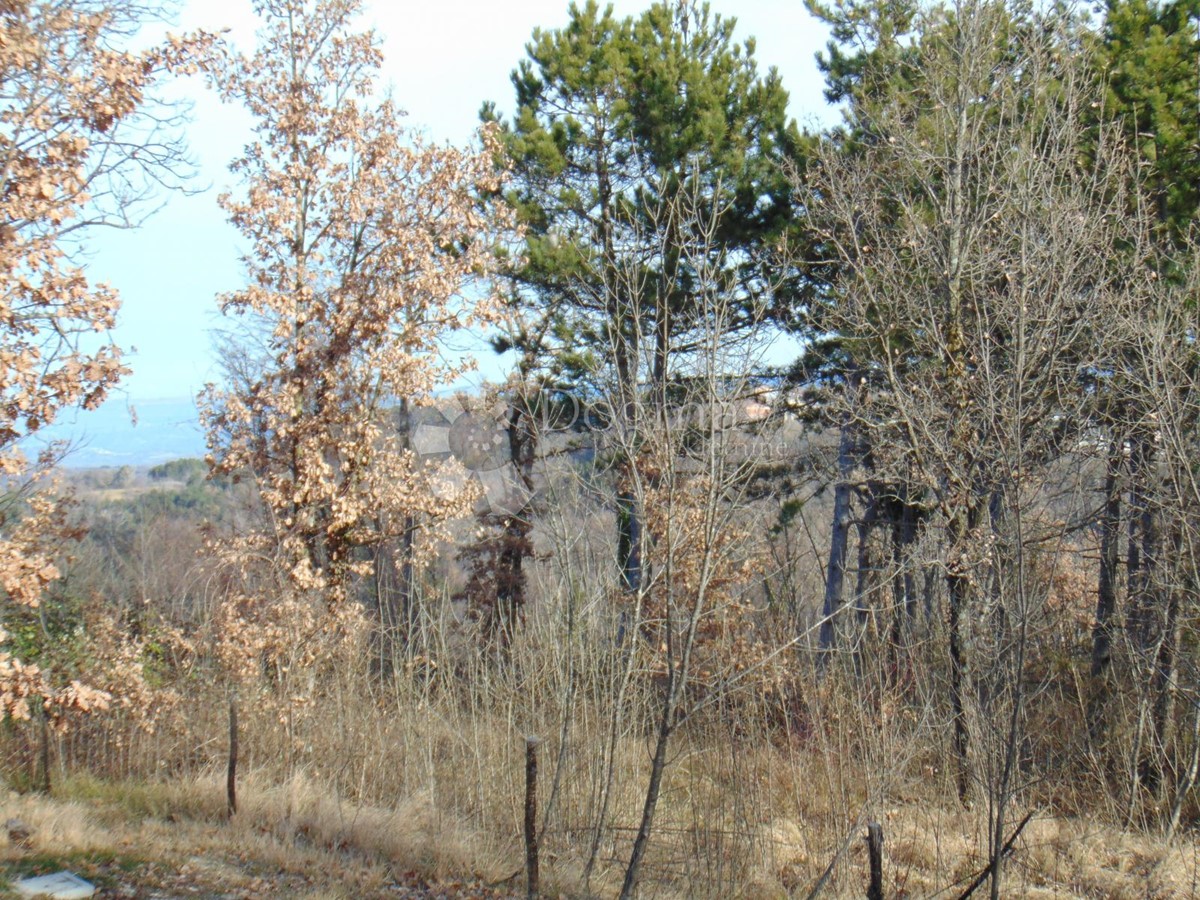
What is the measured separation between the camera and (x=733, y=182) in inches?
702

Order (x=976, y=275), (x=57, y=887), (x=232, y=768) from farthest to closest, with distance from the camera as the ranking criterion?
1. (x=976, y=275)
2. (x=232, y=768)
3. (x=57, y=887)

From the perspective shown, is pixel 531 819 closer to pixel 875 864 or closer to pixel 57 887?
pixel 875 864

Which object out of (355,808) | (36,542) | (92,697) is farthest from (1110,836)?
(36,542)

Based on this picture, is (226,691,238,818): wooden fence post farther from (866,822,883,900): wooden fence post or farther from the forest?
(866,822,883,900): wooden fence post

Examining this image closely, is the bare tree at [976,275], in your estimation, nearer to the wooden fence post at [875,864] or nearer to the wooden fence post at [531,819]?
the wooden fence post at [875,864]

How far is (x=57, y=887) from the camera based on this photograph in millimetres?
6391

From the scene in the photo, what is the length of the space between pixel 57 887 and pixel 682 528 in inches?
198

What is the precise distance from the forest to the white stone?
244 mm

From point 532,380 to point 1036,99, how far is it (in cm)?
1006

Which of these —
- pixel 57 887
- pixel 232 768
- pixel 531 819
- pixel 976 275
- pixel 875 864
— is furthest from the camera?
pixel 976 275

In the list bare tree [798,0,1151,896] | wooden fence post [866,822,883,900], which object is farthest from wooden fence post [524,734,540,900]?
bare tree [798,0,1151,896]

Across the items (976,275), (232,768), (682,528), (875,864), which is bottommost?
(875,864)

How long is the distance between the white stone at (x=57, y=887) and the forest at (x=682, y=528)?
9.6 inches

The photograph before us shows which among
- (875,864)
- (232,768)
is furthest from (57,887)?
(875,864)
